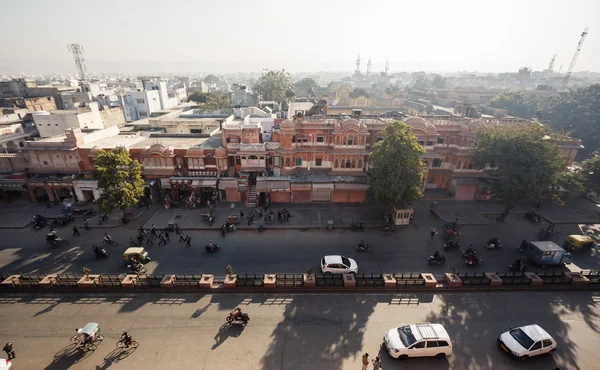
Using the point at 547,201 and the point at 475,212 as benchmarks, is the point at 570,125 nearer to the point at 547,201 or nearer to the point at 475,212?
the point at 547,201

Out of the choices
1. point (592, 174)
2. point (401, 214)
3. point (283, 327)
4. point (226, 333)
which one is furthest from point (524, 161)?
point (226, 333)

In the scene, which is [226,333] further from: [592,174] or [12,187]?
[592,174]

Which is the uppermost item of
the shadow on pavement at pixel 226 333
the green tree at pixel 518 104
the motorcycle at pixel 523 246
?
the green tree at pixel 518 104

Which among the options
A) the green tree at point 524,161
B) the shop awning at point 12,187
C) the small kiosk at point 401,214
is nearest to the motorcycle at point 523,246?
the green tree at point 524,161

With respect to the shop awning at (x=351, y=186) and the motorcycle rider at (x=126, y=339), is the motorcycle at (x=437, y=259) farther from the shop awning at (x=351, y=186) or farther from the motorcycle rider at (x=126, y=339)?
the motorcycle rider at (x=126, y=339)

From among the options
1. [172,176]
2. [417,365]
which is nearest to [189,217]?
[172,176]
